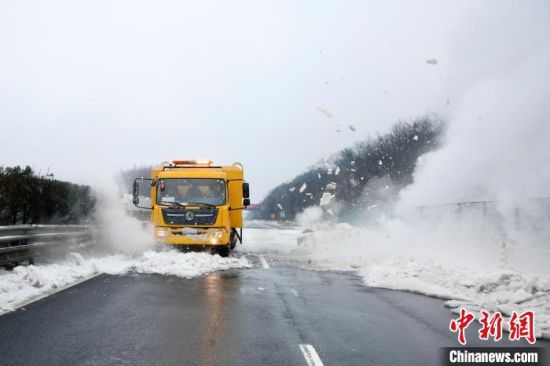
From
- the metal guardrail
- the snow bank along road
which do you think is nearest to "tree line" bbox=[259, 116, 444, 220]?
the metal guardrail

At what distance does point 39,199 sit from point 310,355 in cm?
1537

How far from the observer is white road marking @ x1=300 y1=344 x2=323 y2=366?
5387 mm

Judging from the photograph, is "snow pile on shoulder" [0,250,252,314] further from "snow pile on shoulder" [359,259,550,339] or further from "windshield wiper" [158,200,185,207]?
"snow pile on shoulder" [359,259,550,339]

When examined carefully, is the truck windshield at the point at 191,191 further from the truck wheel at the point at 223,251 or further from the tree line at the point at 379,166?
the tree line at the point at 379,166

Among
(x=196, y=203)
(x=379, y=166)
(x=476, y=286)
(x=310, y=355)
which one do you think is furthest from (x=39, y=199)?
(x=379, y=166)

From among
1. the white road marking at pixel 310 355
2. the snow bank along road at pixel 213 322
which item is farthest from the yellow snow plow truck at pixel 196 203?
the white road marking at pixel 310 355

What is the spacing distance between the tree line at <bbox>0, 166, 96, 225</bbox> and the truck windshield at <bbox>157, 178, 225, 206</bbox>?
4618 mm

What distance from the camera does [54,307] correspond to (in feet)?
26.4

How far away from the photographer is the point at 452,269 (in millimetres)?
13820

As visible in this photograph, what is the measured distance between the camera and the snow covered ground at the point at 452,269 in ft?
29.1

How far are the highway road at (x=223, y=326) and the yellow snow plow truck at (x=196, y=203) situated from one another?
15.9ft

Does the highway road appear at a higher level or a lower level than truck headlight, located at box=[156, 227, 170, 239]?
lower

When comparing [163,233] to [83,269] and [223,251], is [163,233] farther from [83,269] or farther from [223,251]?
[83,269]

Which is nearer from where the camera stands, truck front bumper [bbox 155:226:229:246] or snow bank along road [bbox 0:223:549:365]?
snow bank along road [bbox 0:223:549:365]
